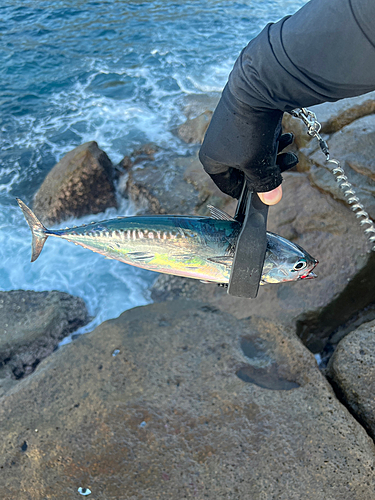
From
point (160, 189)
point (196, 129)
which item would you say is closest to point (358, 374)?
point (160, 189)

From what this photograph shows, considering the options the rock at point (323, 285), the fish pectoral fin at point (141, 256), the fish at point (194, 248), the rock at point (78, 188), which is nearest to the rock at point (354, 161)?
the rock at point (323, 285)

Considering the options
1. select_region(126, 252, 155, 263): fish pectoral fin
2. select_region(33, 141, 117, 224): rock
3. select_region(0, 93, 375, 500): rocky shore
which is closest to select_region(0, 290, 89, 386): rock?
select_region(0, 93, 375, 500): rocky shore

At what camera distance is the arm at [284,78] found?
4.25ft

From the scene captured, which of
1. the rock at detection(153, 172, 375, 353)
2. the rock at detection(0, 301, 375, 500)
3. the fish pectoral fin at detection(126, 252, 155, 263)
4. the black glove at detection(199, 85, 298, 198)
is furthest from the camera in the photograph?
the rock at detection(153, 172, 375, 353)

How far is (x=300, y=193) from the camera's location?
4.39 m

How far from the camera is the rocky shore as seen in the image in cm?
228

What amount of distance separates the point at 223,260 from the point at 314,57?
909 millimetres

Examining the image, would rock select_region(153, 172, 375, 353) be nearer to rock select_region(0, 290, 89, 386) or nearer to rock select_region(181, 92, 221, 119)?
rock select_region(0, 290, 89, 386)

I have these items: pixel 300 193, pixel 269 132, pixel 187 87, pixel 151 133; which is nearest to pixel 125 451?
pixel 269 132

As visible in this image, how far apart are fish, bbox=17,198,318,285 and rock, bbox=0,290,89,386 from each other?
2850mm

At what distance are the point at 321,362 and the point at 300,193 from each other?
2.00 meters

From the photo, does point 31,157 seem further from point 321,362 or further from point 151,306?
point 321,362

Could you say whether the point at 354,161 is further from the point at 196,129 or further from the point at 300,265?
the point at 196,129

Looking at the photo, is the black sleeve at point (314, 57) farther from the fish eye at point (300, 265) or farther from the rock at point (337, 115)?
the rock at point (337, 115)
